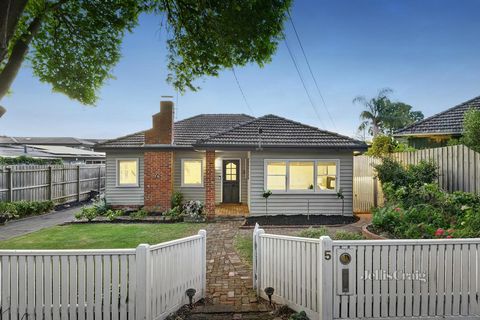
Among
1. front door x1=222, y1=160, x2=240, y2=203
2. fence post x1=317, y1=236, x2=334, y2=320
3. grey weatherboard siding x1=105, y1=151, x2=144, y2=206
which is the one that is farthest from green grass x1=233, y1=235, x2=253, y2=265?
grey weatherboard siding x1=105, y1=151, x2=144, y2=206

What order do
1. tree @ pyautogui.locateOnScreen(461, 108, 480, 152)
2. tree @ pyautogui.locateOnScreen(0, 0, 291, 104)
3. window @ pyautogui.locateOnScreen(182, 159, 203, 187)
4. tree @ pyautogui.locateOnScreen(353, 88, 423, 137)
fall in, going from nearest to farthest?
tree @ pyautogui.locateOnScreen(0, 0, 291, 104) → tree @ pyautogui.locateOnScreen(461, 108, 480, 152) → window @ pyautogui.locateOnScreen(182, 159, 203, 187) → tree @ pyautogui.locateOnScreen(353, 88, 423, 137)

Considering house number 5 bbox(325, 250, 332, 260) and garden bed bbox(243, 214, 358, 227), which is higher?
house number 5 bbox(325, 250, 332, 260)

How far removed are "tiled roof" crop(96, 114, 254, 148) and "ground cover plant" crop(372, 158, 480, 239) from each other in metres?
8.88

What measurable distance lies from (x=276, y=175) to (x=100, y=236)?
6816 mm

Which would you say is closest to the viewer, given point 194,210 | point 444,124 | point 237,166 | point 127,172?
point 444,124

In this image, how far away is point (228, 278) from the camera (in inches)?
207

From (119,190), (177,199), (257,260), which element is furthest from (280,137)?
(119,190)

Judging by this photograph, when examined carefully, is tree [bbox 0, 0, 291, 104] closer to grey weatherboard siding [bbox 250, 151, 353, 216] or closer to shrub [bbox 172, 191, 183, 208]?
grey weatherboard siding [bbox 250, 151, 353, 216]

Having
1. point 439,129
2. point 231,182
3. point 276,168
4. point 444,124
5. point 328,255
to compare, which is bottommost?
point 328,255

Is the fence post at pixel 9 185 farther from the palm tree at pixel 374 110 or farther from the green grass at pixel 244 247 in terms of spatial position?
the palm tree at pixel 374 110

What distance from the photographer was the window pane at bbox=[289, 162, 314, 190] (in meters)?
11.7

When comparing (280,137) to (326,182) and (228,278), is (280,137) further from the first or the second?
(228,278)

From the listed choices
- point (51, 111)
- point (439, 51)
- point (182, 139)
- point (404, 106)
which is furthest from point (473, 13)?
point (51, 111)

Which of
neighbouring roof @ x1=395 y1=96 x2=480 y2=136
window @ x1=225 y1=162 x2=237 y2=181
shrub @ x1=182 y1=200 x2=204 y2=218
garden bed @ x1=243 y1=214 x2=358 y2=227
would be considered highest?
neighbouring roof @ x1=395 y1=96 x2=480 y2=136
